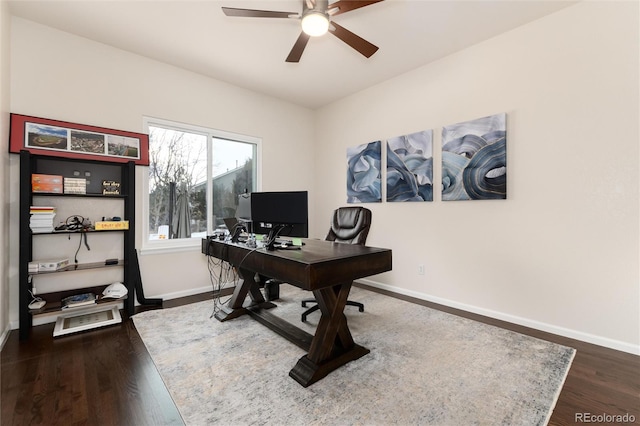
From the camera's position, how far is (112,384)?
1.76 metres

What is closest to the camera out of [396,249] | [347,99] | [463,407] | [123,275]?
[463,407]

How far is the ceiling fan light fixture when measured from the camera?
6.53 ft

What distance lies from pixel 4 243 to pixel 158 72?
2.30 metres

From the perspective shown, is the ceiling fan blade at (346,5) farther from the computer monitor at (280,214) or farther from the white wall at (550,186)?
the white wall at (550,186)

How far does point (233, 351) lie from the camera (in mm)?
2162

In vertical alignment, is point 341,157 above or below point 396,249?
above

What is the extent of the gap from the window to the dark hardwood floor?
4.40ft

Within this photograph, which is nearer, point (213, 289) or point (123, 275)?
point (123, 275)

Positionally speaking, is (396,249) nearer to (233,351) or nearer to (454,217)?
(454,217)

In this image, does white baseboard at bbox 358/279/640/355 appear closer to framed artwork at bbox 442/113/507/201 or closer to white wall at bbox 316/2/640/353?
white wall at bbox 316/2/640/353

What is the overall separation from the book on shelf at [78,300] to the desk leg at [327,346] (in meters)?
2.22

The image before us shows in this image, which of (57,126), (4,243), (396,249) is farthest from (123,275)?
(396,249)

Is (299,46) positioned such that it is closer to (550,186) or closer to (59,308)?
(550,186)

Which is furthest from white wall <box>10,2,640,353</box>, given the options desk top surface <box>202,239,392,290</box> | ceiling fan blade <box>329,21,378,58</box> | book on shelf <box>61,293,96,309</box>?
desk top surface <box>202,239,392,290</box>
